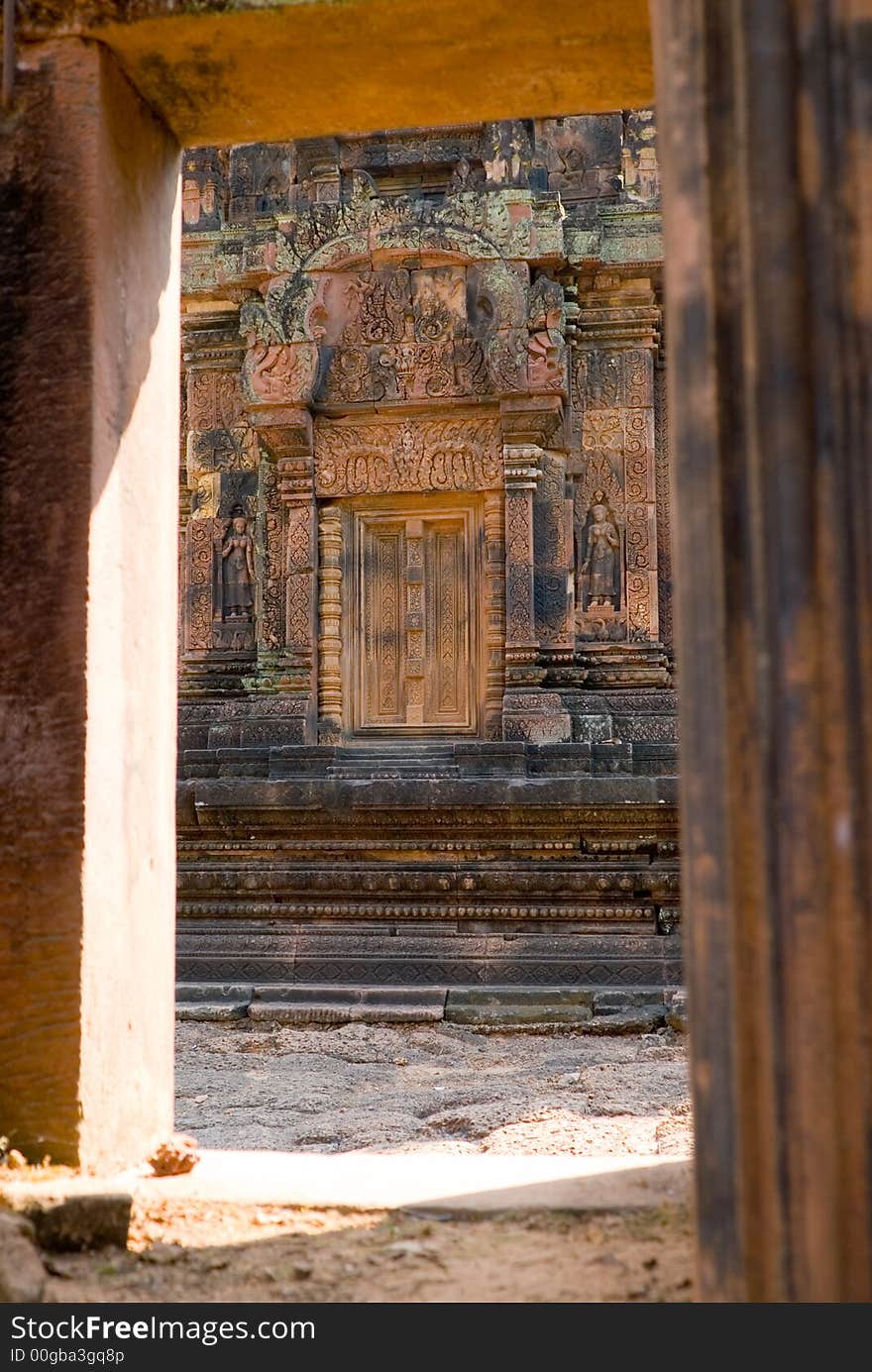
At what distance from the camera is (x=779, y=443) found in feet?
4.03

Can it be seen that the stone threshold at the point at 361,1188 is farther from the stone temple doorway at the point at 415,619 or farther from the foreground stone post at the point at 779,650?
the stone temple doorway at the point at 415,619

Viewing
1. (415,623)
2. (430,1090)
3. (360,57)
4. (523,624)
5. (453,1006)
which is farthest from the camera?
(415,623)

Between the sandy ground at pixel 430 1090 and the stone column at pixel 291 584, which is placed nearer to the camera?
the sandy ground at pixel 430 1090

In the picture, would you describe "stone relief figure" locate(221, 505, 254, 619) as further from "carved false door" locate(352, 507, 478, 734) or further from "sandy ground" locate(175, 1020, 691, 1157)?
"sandy ground" locate(175, 1020, 691, 1157)

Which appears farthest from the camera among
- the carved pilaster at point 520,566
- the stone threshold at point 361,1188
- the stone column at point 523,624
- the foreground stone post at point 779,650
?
the carved pilaster at point 520,566

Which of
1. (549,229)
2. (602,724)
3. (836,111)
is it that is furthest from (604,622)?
(836,111)

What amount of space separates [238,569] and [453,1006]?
439 centimetres

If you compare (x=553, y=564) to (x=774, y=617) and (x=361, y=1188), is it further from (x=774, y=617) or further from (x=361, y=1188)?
(x=774, y=617)

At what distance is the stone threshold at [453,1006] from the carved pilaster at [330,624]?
94.2 inches

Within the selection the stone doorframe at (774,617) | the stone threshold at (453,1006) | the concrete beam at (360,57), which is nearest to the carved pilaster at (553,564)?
the stone threshold at (453,1006)

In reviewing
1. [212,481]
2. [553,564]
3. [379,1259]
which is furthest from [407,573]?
[379,1259]

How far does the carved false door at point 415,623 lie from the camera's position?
29.3 feet

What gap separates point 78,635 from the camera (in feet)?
7.00

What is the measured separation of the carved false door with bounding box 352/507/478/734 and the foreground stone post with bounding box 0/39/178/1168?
21.4 feet
